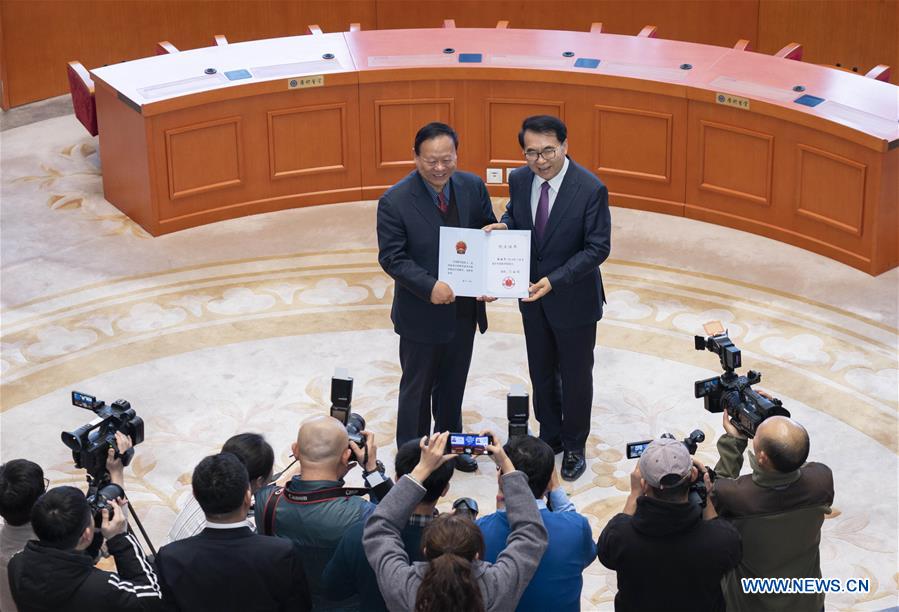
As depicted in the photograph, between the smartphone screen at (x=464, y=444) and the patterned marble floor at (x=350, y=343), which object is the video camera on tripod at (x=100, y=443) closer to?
the smartphone screen at (x=464, y=444)

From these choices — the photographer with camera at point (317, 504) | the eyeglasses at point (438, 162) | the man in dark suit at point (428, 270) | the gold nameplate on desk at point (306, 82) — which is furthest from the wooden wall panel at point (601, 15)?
the photographer with camera at point (317, 504)

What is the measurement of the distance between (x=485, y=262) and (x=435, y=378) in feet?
2.22

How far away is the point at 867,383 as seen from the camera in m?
7.34

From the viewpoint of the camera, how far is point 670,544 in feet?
13.3

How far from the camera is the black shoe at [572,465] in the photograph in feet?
21.5

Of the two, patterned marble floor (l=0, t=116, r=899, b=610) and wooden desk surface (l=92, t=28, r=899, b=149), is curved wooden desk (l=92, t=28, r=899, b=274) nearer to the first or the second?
wooden desk surface (l=92, t=28, r=899, b=149)

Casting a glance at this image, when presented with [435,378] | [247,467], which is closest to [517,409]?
[247,467]

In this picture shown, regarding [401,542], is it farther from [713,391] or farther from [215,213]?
[215,213]

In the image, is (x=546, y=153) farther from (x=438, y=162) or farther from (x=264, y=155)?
(x=264, y=155)

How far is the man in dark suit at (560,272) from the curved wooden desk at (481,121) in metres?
2.94

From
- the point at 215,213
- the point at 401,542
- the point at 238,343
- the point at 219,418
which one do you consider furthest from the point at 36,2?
the point at 401,542

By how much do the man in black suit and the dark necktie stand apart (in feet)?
8.56

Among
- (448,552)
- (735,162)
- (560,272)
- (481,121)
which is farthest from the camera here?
(481,121)

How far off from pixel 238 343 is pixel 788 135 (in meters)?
3.72
